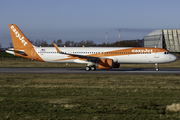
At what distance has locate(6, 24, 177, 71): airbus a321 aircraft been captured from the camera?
33.0 metres

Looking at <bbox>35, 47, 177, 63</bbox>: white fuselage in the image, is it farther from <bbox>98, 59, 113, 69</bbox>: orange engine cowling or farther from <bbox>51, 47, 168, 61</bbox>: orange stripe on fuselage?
<bbox>98, 59, 113, 69</bbox>: orange engine cowling

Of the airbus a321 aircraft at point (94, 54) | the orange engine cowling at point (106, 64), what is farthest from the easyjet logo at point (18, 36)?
the orange engine cowling at point (106, 64)

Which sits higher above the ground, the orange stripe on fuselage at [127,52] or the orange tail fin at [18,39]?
the orange tail fin at [18,39]

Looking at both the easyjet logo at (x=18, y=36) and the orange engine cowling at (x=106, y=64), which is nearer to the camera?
the orange engine cowling at (x=106, y=64)

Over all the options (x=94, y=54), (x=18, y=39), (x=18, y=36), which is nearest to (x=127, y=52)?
(x=94, y=54)

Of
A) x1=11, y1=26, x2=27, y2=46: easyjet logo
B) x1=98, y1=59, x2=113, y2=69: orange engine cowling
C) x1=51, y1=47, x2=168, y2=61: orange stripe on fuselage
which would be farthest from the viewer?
x1=11, y1=26, x2=27, y2=46: easyjet logo

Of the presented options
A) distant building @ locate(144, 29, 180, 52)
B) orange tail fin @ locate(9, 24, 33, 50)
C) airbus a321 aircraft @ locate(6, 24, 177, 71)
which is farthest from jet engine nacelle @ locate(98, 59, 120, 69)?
distant building @ locate(144, 29, 180, 52)

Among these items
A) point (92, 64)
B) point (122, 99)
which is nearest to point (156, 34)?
point (92, 64)

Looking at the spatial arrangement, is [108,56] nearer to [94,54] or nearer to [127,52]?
[94,54]

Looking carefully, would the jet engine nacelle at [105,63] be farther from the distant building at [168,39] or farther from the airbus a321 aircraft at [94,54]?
the distant building at [168,39]

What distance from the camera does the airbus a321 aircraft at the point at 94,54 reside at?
33.0m

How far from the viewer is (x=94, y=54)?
34406 millimetres

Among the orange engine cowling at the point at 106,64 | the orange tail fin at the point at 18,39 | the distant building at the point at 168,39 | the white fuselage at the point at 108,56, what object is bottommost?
the orange engine cowling at the point at 106,64

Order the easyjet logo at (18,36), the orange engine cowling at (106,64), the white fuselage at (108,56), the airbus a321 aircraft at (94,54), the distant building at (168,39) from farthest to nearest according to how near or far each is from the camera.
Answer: the distant building at (168,39), the easyjet logo at (18,36), the white fuselage at (108,56), the airbus a321 aircraft at (94,54), the orange engine cowling at (106,64)
